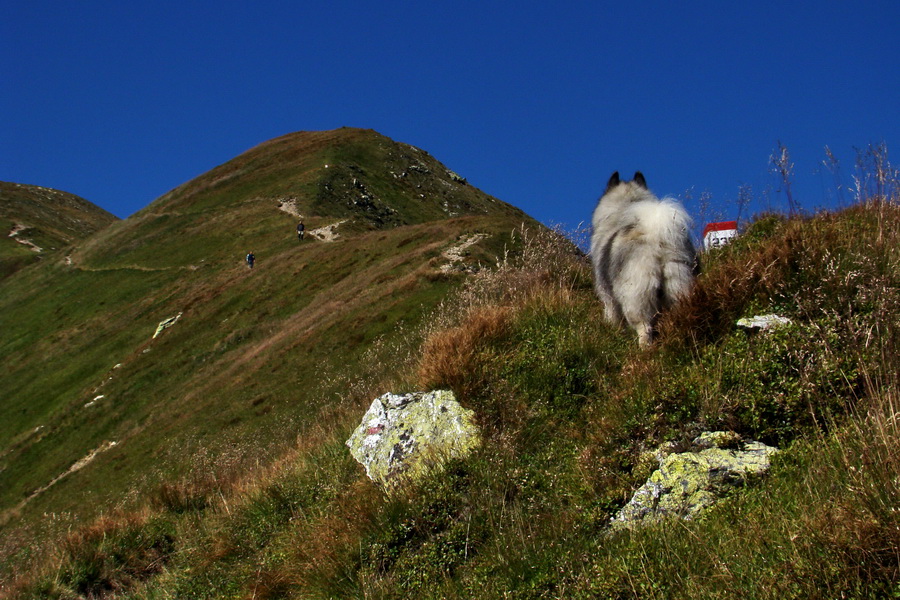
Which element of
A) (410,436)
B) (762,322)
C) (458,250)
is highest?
(458,250)

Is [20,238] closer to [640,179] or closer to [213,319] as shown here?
[213,319]

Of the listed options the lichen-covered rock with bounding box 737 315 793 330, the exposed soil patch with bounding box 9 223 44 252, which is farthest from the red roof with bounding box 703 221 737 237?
the exposed soil patch with bounding box 9 223 44 252

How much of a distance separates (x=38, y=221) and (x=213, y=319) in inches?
4591

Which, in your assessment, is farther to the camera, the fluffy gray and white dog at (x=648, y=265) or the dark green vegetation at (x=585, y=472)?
the fluffy gray and white dog at (x=648, y=265)

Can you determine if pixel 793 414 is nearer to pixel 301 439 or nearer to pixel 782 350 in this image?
pixel 782 350

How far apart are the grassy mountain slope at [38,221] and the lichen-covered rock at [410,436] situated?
120135 millimetres

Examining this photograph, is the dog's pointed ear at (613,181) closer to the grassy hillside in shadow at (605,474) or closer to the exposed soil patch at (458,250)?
the grassy hillside in shadow at (605,474)

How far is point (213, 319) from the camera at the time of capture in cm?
4866

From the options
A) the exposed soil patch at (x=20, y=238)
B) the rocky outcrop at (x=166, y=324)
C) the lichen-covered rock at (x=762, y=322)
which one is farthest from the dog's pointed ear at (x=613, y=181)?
the exposed soil patch at (x=20, y=238)

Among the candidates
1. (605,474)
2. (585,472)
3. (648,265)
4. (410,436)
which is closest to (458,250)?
(648,265)

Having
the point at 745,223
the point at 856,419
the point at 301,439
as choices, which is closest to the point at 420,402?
the point at 301,439

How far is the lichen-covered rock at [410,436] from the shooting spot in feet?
19.3

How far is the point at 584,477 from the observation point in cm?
481

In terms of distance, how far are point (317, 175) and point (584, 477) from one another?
80.3m
